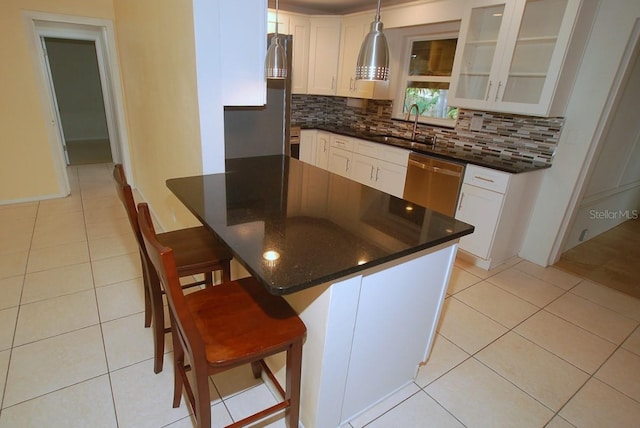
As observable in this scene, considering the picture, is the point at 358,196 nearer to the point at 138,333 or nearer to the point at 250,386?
the point at 250,386

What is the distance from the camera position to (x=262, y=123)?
2.46 m

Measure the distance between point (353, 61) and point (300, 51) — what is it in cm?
74

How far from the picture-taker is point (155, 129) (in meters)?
2.89

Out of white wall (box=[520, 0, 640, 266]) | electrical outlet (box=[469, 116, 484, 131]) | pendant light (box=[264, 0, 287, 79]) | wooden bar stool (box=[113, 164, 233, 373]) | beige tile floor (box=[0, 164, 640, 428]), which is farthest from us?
electrical outlet (box=[469, 116, 484, 131])

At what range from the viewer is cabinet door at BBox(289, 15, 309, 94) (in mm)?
4301

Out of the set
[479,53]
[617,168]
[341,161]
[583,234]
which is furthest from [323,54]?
[583,234]

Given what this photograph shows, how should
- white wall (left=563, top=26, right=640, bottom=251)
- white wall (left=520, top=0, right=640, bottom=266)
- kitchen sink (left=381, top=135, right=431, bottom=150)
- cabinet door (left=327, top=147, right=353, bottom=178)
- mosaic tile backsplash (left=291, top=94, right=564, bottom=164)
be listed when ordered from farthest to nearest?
1. cabinet door (left=327, top=147, right=353, bottom=178)
2. kitchen sink (left=381, top=135, right=431, bottom=150)
3. mosaic tile backsplash (left=291, top=94, right=564, bottom=164)
4. white wall (left=563, top=26, right=640, bottom=251)
5. white wall (left=520, top=0, right=640, bottom=266)

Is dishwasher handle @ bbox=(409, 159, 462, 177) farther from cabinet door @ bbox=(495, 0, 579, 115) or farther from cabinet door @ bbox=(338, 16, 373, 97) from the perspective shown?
cabinet door @ bbox=(338, 16, 373, 97)

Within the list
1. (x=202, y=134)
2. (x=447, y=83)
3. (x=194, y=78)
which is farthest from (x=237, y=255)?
(x=447, y=83)

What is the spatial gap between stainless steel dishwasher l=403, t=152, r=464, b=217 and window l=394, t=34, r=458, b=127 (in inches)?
31.2

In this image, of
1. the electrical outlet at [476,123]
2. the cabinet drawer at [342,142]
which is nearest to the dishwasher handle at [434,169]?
the electrical outlet at [476,123]

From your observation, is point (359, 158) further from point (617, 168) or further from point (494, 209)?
point (617, 168)

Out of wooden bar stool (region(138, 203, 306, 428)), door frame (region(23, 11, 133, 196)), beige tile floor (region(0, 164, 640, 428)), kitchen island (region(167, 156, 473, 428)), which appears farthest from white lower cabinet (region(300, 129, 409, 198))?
wooden bar stool (region(138, 203, 306, 428))

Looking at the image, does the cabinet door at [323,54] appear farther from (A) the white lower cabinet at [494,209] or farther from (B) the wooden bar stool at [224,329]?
(B) the wooden bar stool at [224,329]
